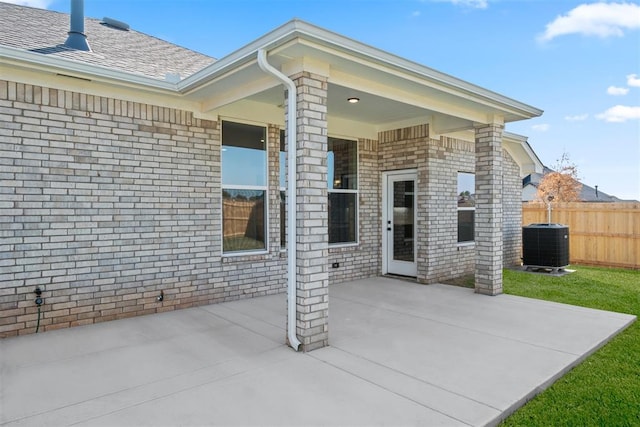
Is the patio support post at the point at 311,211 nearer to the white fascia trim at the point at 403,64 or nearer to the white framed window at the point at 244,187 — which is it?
the white fascia trim at the point at 403,64

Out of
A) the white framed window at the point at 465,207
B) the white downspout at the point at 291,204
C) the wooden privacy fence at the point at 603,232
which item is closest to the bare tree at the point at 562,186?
the wooden privacy fence at the point at 603,232

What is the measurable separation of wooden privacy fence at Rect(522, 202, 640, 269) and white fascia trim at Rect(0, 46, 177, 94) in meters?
10.5

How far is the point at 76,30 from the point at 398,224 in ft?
20.9

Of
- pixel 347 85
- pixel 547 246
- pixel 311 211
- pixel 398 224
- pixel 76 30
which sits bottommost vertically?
pixel 547 246

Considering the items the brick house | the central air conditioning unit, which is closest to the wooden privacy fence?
the central air conditioning unit

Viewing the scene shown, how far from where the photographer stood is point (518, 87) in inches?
565

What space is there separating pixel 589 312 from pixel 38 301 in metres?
7.08

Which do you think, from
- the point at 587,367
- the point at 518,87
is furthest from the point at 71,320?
the point at 518,87

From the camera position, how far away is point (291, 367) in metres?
3.47

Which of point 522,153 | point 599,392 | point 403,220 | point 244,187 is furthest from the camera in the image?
point 522,153

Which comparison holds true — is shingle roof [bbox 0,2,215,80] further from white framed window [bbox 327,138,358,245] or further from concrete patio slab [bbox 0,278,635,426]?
concrete patio slab [bbox 0,278,635,426]

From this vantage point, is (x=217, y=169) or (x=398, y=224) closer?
(x=217, y=169)

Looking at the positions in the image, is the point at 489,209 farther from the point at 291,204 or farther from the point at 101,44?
the point at 101,44

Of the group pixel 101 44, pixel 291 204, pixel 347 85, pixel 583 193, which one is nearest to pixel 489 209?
pixel 347 85
